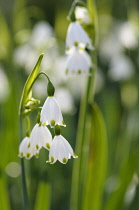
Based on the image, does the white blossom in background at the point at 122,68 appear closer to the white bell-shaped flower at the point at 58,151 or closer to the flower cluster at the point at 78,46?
the flower cluster at the point at 78,46

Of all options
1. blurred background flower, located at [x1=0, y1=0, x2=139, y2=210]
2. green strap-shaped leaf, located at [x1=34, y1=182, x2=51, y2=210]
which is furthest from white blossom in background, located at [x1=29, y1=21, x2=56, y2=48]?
green strap-shaped leaf, located at [x1=34, y1=182, x2=51, y2=210]

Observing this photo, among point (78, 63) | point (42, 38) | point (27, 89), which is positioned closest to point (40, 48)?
point (42, 38)

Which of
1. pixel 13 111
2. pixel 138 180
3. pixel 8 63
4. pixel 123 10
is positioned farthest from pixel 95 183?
pixel 123 10

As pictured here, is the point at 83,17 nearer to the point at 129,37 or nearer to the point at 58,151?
the point at 58,151

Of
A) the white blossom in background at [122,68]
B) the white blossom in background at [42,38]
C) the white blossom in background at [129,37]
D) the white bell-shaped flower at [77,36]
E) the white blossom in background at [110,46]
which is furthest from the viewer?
the white blossom in background at [110,46]

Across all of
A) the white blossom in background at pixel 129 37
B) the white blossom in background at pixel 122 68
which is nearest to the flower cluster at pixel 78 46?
the white blossom in background at pixel 122 68

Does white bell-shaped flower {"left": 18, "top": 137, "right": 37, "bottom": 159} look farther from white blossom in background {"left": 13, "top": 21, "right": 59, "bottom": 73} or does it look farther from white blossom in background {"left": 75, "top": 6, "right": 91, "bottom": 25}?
white blossom in background {"left": 13, "top": 21, "right": 59, "bottom": 73}
